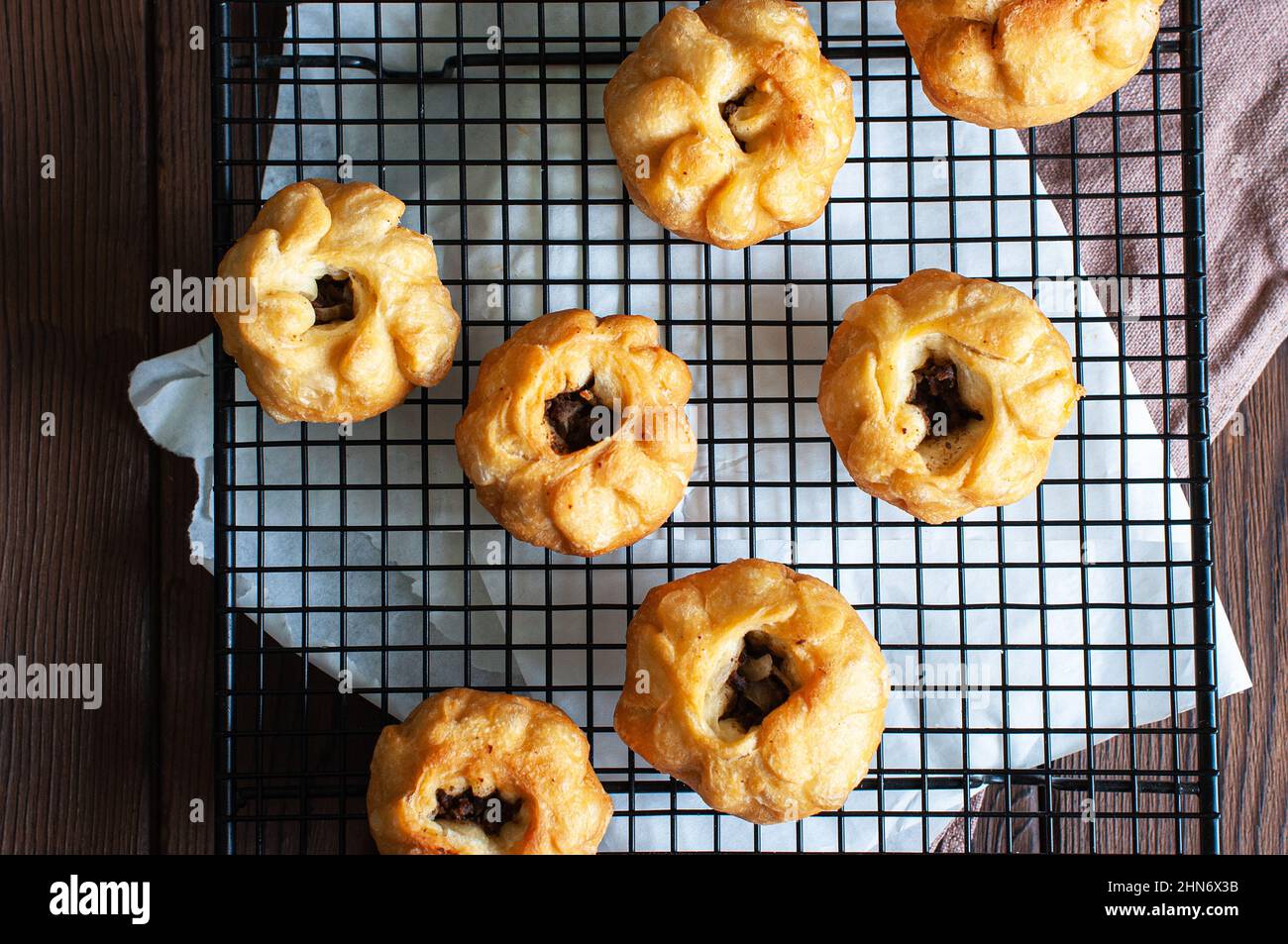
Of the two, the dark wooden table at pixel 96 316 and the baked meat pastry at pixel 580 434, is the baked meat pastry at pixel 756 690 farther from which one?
the dark wooden table at pixel 96 316

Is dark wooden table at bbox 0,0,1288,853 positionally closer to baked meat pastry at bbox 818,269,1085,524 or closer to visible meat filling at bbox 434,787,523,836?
visible meat filling at bbox 434,787,523,836

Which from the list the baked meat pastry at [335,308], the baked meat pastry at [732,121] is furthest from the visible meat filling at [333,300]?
the baked meat pastry at [732,121]

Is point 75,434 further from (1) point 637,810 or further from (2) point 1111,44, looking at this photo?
(2) point 1111,44

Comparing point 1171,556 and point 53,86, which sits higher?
point 53,86

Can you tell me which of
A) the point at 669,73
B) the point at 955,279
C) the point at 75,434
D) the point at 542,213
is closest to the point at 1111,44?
the point at 955,279

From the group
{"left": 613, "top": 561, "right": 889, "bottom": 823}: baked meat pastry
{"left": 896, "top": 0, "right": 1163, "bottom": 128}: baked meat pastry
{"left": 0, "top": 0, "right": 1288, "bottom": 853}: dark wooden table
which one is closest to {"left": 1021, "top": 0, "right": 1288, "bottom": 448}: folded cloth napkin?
{"left": 896, "top": 0, "right": 1163, "bottom": 128}: baked meat pastry
